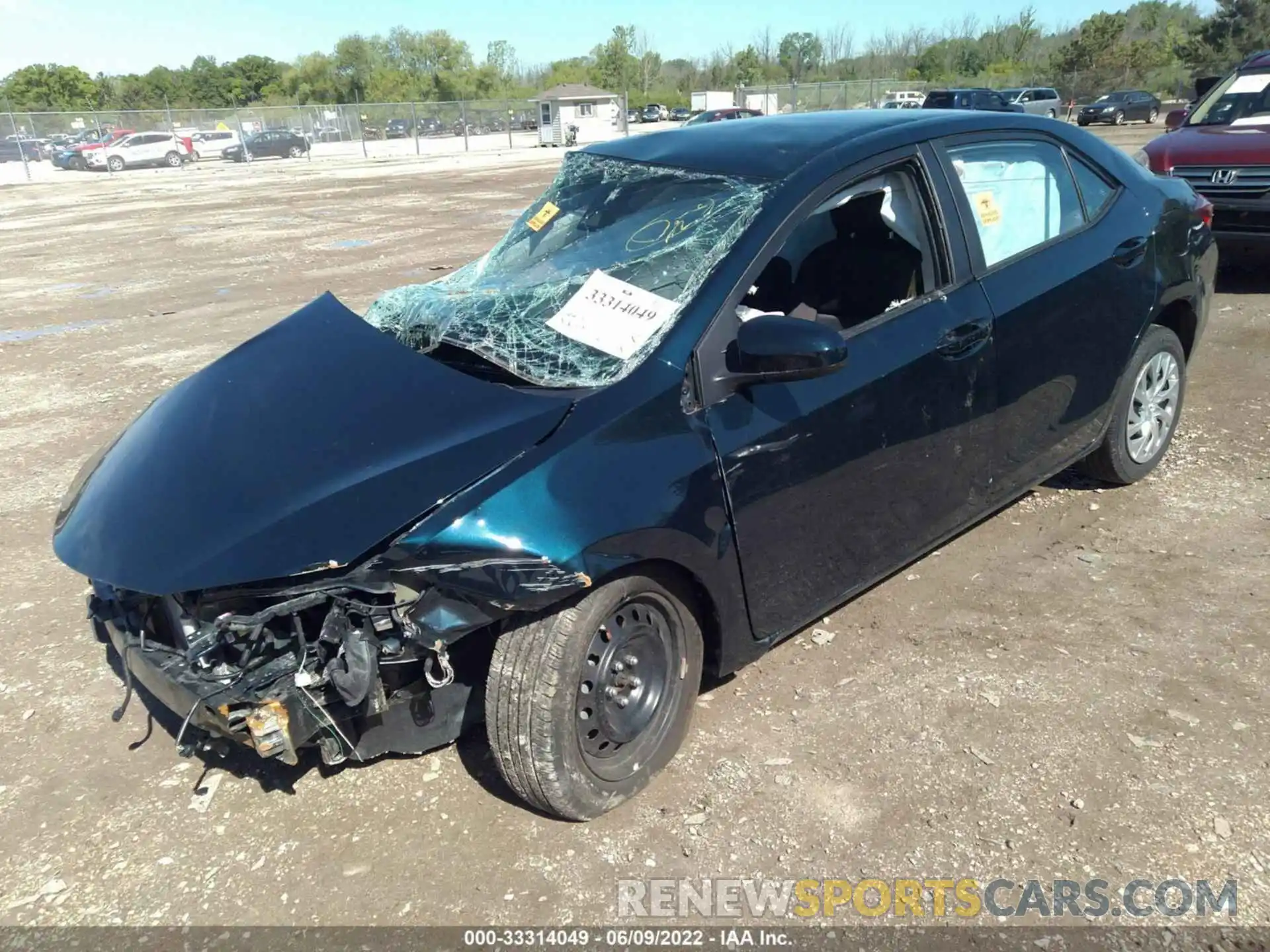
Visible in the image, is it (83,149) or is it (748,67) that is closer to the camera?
(83,149)

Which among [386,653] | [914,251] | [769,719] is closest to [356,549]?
[386,653]

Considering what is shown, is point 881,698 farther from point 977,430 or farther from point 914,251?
point 914,251

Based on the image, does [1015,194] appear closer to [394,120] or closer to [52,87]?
[394,120]

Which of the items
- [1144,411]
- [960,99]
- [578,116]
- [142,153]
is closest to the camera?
[1144,411]

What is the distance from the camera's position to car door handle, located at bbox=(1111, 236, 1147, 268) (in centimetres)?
402

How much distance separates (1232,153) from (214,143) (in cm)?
4287

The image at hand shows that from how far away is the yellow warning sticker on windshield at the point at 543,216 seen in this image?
3.71 meters

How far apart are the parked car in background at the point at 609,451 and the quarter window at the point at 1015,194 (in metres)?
0.02

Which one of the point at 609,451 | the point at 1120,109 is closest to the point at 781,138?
the point at 609,451

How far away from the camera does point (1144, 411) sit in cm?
451

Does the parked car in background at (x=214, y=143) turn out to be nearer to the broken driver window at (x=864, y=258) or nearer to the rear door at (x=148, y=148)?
the rear door at (x=148, y=148)

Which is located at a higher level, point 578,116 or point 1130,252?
point 578,116

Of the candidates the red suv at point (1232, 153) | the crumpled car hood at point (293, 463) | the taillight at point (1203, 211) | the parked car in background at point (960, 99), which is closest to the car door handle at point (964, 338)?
the crumpled car hood at point (293, 463)

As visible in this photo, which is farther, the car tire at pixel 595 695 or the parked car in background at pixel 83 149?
the parked car in background at pixel 83 149
